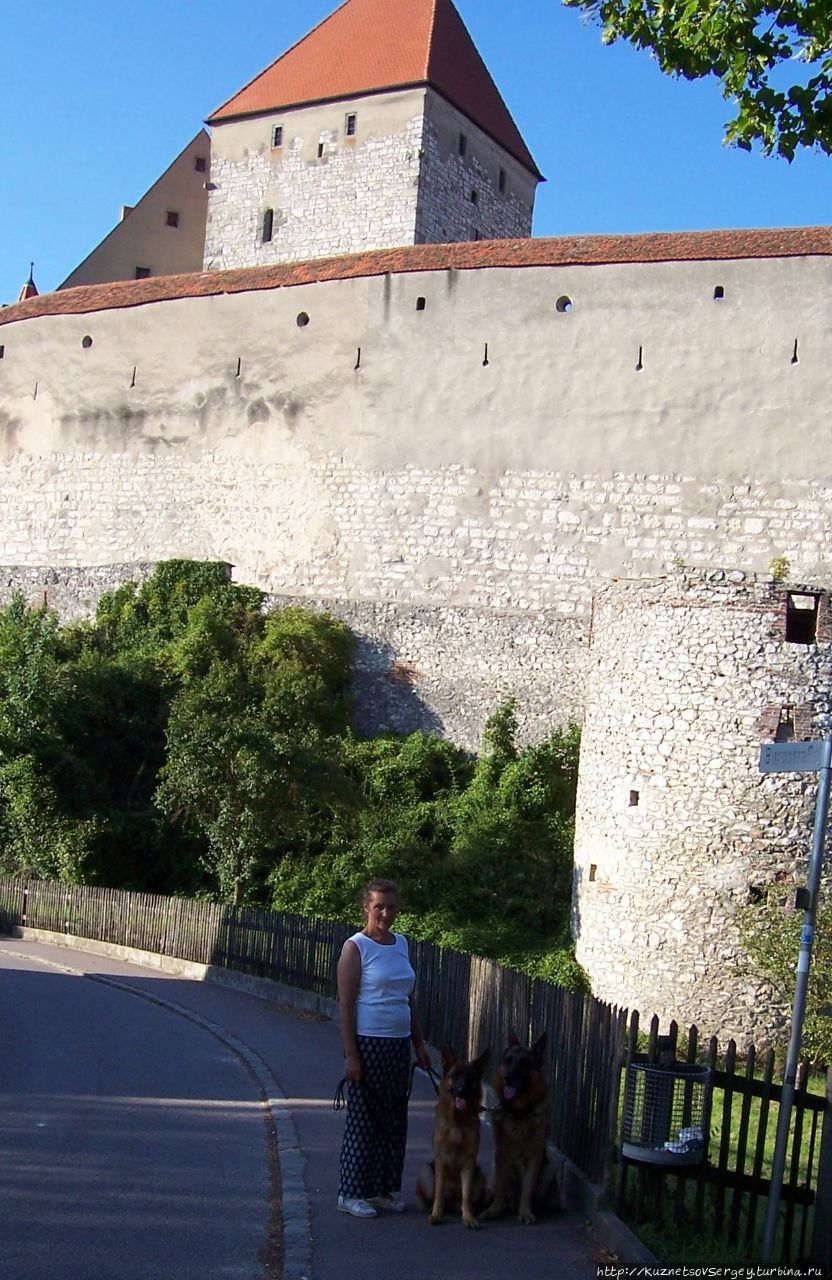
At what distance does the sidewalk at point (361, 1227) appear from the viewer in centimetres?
648

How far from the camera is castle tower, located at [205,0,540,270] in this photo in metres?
35.1

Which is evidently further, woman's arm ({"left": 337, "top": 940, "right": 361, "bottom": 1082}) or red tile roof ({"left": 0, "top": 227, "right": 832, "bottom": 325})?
red tile roof ({"left": 0, "top": 227, "right": 832, "bottom": 325})

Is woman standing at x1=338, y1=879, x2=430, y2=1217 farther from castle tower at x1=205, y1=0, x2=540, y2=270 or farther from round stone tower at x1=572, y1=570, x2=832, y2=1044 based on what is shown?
castle tower at x1=205, y1=0, x2=540, y2=270

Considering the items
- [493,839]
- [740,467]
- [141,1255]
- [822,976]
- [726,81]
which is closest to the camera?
[141,1255]

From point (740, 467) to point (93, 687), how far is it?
39.0 feet

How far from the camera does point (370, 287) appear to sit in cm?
2675

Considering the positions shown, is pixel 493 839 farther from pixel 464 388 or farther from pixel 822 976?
pixel 464 388

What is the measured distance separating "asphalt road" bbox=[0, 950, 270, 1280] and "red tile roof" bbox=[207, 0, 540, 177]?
28800 millimetres

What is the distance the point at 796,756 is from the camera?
7.31 meters

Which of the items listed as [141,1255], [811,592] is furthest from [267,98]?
[141,1255]

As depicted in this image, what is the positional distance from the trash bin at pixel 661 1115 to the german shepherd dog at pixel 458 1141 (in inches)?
32.7

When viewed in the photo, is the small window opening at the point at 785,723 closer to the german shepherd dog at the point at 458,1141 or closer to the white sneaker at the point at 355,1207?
the german shepherd dog at the point at 458,1141

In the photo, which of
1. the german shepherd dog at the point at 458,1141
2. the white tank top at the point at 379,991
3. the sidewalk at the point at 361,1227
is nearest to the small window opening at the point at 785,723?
the sidewalk at the point at 361,1227

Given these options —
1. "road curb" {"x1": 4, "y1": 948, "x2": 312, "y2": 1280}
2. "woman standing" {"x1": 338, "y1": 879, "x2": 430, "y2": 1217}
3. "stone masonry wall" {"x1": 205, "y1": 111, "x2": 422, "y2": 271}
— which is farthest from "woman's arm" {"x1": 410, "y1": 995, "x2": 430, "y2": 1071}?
"stone masonry wall" {"x1": 205, "y1": 111, "x2": 422, "y2": 271}
